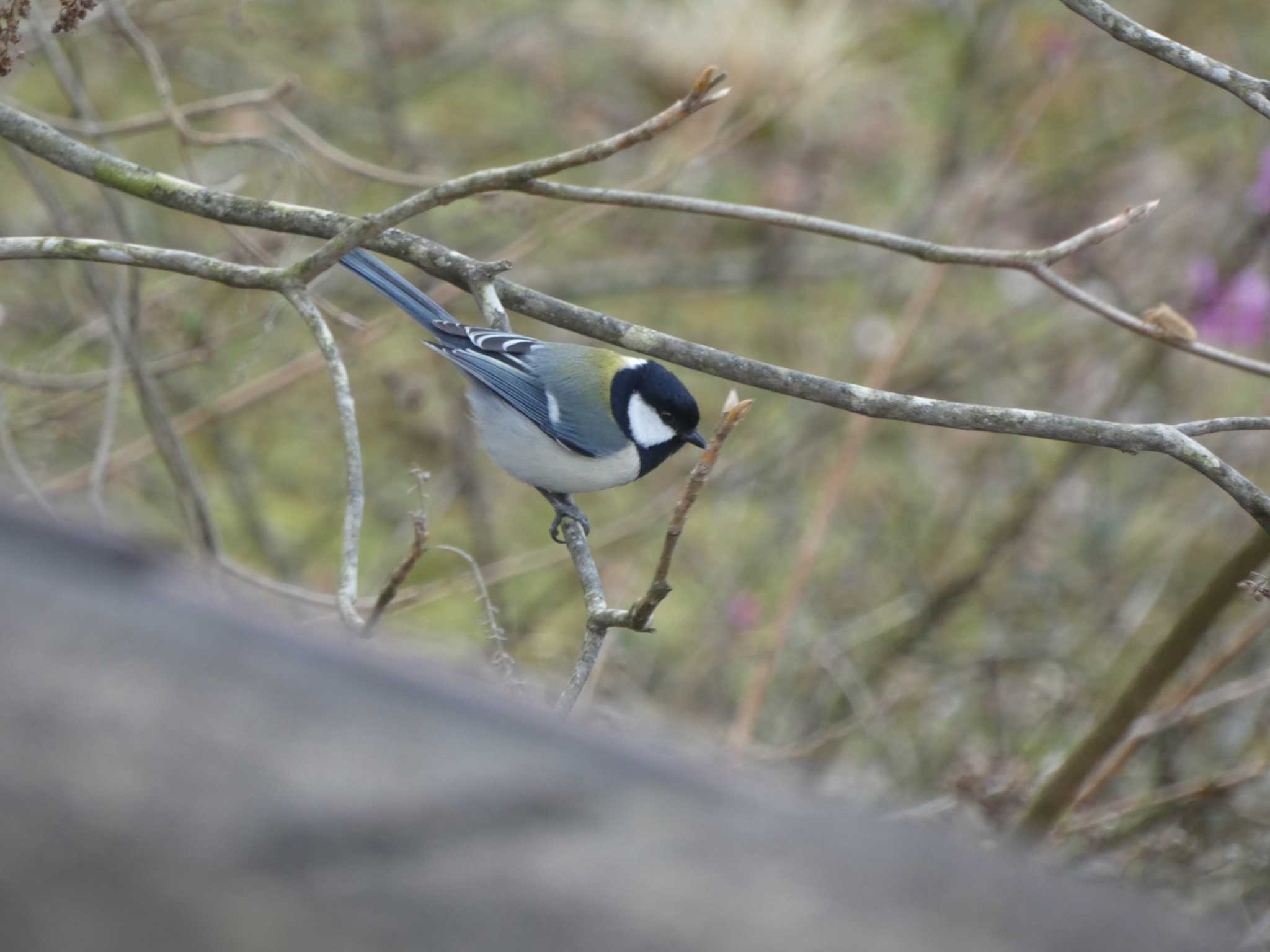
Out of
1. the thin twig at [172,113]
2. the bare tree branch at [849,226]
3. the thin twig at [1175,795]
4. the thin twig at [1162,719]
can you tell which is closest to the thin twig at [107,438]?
the thin twig at [172,113]

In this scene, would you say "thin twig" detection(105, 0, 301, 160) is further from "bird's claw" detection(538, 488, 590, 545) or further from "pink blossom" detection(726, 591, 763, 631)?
"pink blossom" detection(726, 591, 763, 631)

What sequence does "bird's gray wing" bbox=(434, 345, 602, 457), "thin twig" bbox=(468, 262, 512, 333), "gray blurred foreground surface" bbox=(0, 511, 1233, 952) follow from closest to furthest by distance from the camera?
"gray blurred foreground surface" bbox=(0, 511, 1233, 952) < "thin twig" bbox=(468, 262, 512, 333) < "bird's gray wing" bbox=(434, 345, 602, 457)

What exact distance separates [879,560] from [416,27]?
3.91 meters

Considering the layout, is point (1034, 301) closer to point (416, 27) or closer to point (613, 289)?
point (613, 289)

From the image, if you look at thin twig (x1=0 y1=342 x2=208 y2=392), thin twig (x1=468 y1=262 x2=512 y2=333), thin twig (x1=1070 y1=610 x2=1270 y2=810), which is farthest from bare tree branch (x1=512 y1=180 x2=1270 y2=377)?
thin twig (x1=0 y1=342 x2=208 y2=392)

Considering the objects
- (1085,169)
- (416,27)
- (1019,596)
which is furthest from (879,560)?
(416,27)

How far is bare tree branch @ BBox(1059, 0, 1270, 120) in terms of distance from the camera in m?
1.57

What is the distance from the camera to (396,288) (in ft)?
8.52

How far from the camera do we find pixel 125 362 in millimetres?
3000

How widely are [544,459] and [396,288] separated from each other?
0.54m

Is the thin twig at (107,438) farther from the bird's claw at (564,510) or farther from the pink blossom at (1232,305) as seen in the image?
the pink blossom at (1232,305)

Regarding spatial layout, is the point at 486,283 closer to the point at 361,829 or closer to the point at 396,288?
the point at 396,288

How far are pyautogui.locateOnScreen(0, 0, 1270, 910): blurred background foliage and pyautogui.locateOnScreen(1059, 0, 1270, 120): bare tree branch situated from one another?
1072mm

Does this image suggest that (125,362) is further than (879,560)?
No
